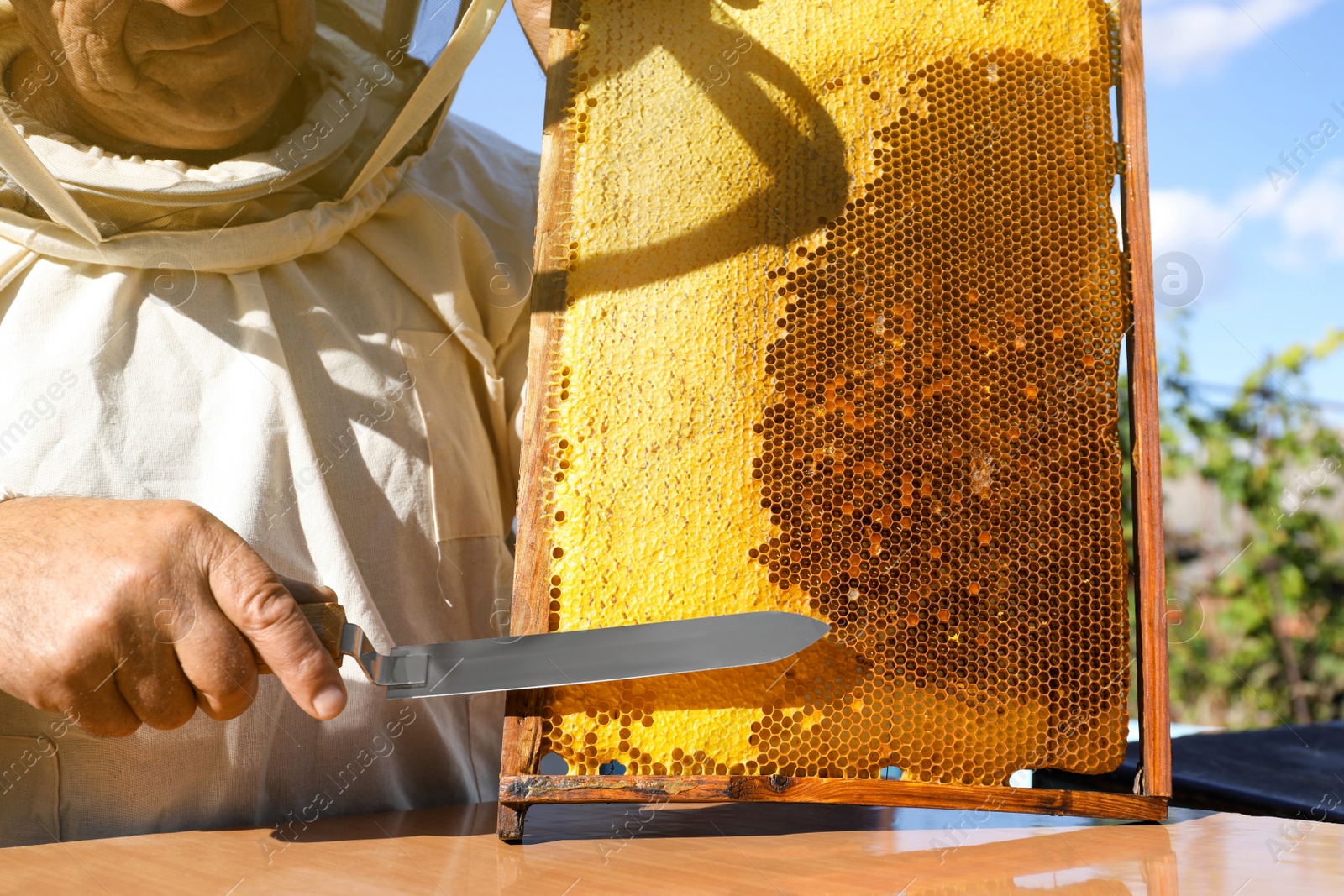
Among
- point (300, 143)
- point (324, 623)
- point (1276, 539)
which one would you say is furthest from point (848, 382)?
point (1276, 539)

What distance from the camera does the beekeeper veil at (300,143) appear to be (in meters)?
1.20

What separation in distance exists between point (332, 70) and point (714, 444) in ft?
2.76

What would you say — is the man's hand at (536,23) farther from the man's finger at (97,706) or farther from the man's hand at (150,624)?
the man's finger at (97,706)

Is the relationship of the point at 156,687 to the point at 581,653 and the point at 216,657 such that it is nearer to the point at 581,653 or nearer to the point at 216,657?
the point at 216,657

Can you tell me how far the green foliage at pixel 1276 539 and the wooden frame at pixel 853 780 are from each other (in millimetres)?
3091

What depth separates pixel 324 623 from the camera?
38.9 inches

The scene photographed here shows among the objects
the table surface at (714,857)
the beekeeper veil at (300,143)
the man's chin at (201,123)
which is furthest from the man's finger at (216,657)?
the man's chin at (201,123)

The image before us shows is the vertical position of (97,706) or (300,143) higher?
(300,143)

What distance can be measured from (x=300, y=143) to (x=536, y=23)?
0.39 metres

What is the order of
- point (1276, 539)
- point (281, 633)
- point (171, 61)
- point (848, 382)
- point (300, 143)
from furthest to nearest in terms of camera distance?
point (1276, 539), point (300, 143), point (171, 61), point (848, 382), point (281, 633)

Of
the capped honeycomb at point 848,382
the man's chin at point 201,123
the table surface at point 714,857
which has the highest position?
the man's chin at point 201,123

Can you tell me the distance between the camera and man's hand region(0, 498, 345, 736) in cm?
96

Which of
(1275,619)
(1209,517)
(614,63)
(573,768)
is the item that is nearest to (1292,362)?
(1209,517)

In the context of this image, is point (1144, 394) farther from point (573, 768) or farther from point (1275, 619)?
point (1275, 619)
